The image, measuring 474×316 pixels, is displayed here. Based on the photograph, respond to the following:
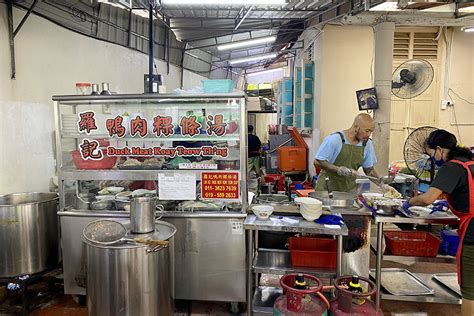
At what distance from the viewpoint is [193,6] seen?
16.2 feet

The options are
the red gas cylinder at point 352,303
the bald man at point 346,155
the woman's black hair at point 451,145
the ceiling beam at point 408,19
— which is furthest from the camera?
the ceiling beam at point 408,19

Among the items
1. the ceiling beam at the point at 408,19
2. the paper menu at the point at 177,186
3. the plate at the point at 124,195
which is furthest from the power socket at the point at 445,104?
the plate at the point at 124,195

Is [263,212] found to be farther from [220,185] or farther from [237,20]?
[237,20]

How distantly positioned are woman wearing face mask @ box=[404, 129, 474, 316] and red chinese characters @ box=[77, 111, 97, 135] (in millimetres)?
2721

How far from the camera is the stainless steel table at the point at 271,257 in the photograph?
2424 mm

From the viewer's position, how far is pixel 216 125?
9.29 ft

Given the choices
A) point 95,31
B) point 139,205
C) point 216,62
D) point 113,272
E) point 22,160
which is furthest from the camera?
point 216,62

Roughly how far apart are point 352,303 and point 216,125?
1.64 meters

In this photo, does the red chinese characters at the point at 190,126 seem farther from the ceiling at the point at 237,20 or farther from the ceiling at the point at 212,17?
the ceiling at the point at 237,20

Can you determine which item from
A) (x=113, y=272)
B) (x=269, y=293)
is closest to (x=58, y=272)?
(x=113, y=272)

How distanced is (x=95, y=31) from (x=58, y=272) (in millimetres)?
2979

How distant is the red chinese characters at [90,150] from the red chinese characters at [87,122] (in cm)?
9

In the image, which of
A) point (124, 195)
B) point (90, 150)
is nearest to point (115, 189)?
point (124, 195)

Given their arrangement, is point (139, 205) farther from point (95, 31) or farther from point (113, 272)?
point (95, 31)
